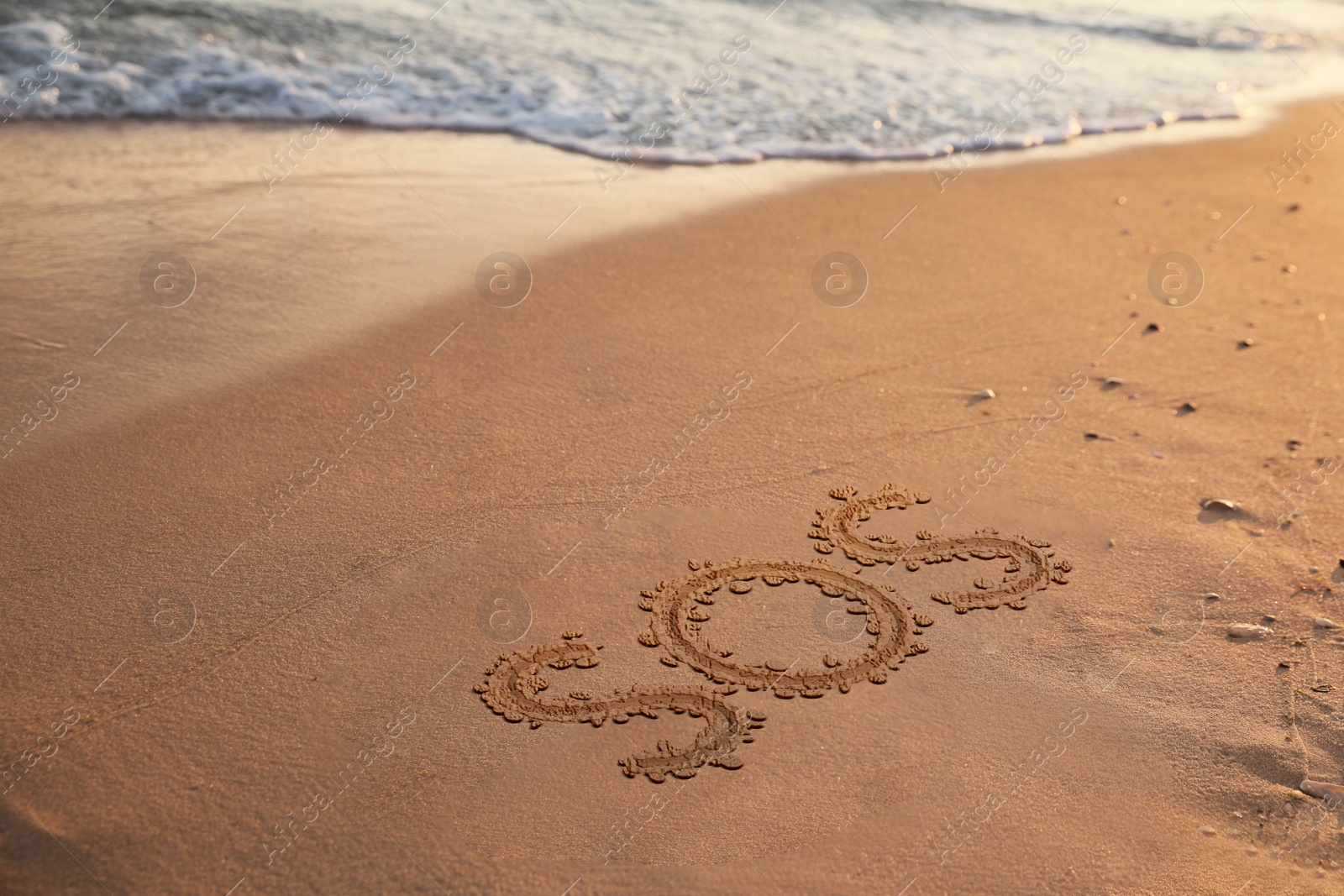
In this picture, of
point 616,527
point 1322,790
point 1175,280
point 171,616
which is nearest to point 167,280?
point 171,616

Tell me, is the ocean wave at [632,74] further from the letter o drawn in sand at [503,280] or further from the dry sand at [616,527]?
the letter o drawn in sand at [503,280]

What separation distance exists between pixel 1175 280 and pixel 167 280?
224 inches

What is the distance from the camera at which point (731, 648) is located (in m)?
3.44

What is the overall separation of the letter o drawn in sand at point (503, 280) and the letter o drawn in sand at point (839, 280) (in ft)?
5.36

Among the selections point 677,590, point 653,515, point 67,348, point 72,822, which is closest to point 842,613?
point 677,590

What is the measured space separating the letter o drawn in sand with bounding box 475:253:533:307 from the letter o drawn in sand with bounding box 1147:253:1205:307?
143 inches

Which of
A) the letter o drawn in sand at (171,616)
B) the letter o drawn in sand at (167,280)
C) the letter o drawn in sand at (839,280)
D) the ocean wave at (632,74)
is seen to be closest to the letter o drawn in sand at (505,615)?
the letter o drawn in sand at (171,616)

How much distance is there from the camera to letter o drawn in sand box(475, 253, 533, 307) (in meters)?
5.51

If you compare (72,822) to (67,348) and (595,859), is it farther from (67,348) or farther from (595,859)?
(67,348)

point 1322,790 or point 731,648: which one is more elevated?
point 1322,790

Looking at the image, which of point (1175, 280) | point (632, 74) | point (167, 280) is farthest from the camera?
point (632, 74)

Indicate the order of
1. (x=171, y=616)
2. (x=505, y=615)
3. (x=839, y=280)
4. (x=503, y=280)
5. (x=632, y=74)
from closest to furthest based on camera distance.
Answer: (x=171, y=616) → (x=505, y=615) → (x=503, y=280) → (x=839, y=280) → (x=632, y=74)

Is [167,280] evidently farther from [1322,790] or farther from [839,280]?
[1322,790]

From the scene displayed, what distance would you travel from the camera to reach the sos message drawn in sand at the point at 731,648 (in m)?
3.13
